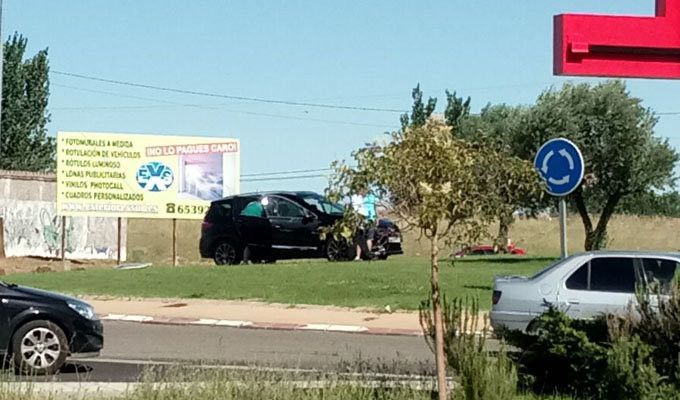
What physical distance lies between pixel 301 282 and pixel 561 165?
9.43m

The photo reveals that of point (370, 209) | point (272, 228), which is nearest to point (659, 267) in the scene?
point (370, 209)

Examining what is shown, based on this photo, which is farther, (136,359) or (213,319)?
(213,319)

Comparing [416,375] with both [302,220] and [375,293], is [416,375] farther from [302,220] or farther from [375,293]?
[302,220]

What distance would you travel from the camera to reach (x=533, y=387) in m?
11.4

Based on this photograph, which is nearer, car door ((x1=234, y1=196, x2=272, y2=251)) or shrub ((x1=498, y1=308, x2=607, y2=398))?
shrub ((x1=498, y1=308, x2=607, y2=398))

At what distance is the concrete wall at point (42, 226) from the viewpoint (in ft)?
134

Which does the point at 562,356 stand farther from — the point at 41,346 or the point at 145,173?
the point at 145,173

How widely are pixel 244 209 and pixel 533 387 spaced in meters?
19.6

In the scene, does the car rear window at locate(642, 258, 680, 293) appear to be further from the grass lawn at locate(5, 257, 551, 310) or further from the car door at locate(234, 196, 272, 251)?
the car door at locate(234, 196, 272, 251)

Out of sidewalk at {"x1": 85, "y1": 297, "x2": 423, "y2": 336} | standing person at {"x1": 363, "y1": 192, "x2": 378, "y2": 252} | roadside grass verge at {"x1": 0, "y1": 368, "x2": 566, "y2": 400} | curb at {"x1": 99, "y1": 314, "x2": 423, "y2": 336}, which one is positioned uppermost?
standing person at {"x1": 363, "y1": 192, "x2": 378, "y2": 252}

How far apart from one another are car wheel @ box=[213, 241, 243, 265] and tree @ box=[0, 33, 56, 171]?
30.9 metres

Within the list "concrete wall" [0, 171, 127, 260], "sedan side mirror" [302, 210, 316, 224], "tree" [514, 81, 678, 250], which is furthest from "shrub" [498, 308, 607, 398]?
"concrete wall" [0, 171, 127, 260]

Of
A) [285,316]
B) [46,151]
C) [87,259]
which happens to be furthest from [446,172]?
[46,151]

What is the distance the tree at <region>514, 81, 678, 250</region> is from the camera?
36656 mm
